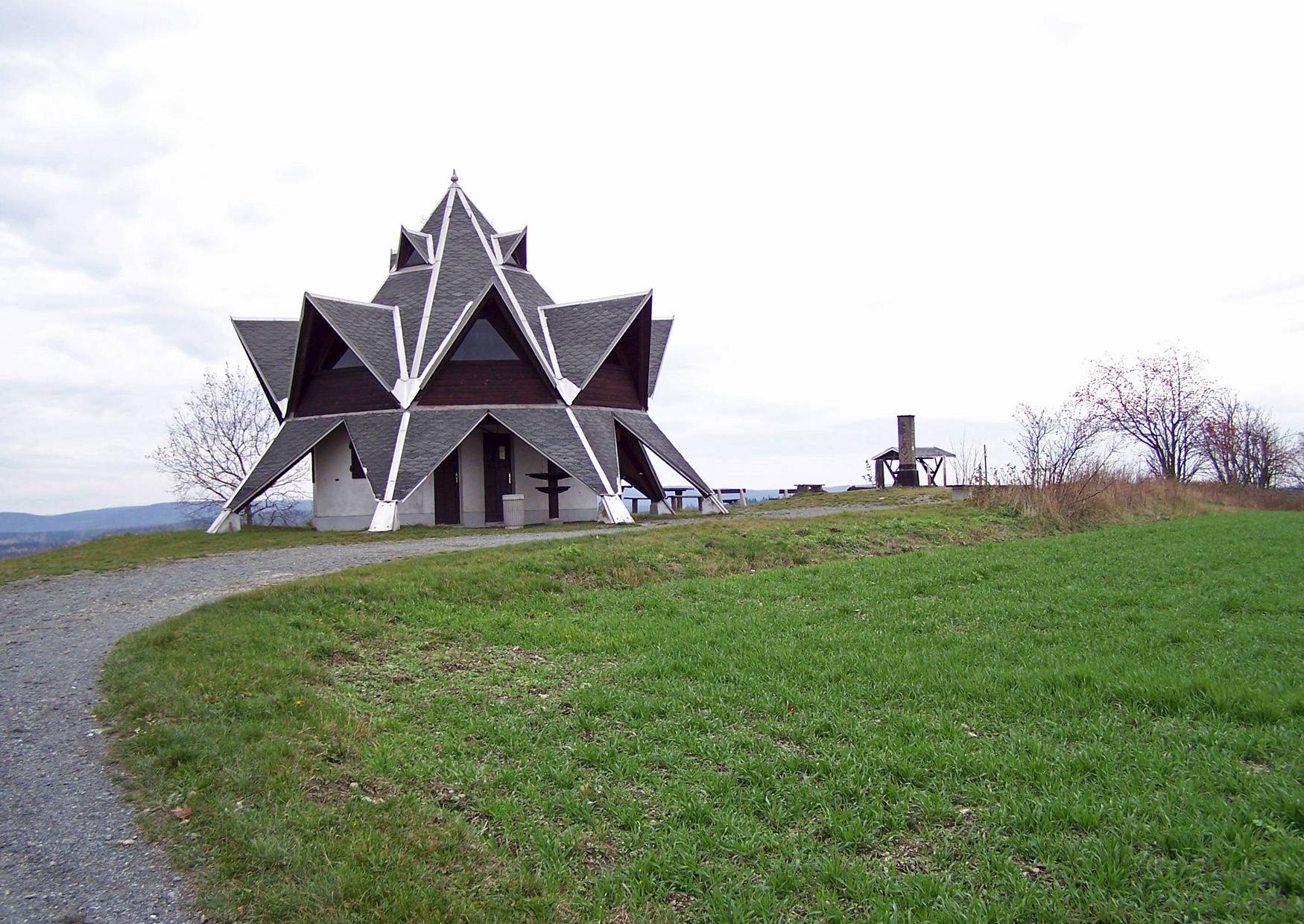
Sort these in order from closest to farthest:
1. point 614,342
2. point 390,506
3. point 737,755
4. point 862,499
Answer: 1. point 737,755
2. point 390,506
3. point 614,342
4. point 862,499

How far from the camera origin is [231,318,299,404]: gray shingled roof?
26656 millimetres

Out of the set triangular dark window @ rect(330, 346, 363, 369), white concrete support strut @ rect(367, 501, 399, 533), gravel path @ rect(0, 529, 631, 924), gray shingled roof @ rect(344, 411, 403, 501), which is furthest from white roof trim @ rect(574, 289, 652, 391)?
gravel path @ rect(0, 529, 631, 924)

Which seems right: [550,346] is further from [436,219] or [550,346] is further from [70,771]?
[70,771]

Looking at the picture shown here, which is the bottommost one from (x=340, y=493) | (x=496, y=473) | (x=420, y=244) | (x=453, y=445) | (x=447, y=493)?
(x=447, y=493)

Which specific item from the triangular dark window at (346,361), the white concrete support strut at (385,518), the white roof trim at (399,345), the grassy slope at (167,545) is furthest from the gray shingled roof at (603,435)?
the triangular dark window at (346,361)

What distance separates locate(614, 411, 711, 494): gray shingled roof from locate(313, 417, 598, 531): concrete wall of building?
93.8 inches

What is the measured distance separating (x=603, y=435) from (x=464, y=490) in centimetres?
434

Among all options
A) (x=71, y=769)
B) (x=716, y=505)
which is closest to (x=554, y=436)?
(x=716, y=505)

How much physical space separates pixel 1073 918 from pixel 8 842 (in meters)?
4.98

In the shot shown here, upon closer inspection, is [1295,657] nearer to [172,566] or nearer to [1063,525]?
[1063,525]

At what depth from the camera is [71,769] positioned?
16.9ft

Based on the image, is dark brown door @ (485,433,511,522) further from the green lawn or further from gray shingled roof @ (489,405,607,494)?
the green lawn

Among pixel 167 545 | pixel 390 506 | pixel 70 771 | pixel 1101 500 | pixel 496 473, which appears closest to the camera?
pixel 70 771

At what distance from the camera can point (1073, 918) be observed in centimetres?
323
